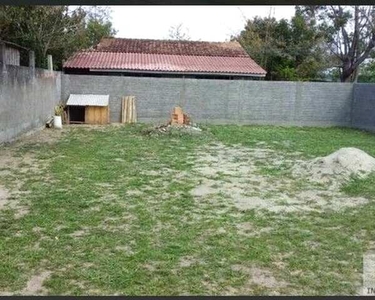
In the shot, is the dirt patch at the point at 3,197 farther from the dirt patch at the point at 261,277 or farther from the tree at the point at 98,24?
the tree at the point at 98,24

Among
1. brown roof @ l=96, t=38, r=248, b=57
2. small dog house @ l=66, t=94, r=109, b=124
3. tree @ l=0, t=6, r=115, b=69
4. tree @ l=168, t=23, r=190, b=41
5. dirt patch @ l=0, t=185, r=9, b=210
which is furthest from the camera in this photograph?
tree @ l=168, t=23, r=190, b=41

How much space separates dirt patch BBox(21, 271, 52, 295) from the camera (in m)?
2.63

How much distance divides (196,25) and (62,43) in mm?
16772

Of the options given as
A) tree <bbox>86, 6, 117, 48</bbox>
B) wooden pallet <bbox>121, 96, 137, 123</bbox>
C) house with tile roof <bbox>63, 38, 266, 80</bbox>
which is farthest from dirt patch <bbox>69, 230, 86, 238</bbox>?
tree <bbox>86, 6, 117, 48</bbox>

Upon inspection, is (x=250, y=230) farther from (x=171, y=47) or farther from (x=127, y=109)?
(x=171, y=47)

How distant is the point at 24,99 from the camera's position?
31.4 feet

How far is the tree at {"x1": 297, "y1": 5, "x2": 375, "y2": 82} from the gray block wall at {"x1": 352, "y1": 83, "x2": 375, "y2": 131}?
277 inches

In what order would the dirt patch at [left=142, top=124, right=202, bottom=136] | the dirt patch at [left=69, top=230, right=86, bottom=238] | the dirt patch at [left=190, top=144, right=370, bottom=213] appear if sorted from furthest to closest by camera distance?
the dirt patch at [left=142, top=124, right=202, bottom=136]
the dirt patch at [left=190, top=144, right=370, bottom=213]
the dirt patch at [left=69, top=230, right=86, bottom=238]

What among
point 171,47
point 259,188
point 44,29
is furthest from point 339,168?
point 171,47

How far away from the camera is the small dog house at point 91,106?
12906mm

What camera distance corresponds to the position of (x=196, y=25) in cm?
2914

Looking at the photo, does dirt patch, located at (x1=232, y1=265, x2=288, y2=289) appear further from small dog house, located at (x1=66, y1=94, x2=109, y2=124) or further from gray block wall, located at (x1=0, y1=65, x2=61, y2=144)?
small dog house, located at (x1=66, y1=94, x2=109, y2=124)

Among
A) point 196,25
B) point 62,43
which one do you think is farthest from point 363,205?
point 196,25

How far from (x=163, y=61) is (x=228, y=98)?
4019mm
